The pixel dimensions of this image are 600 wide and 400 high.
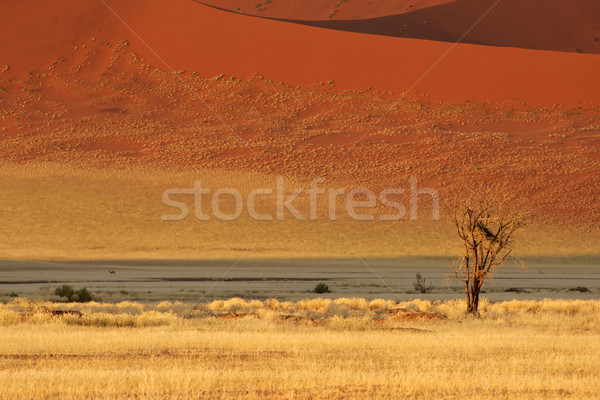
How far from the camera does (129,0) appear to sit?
252 feet

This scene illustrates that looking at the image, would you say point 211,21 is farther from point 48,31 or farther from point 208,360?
point 208,360

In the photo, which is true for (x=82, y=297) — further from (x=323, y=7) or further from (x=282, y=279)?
(x=323, y=7)

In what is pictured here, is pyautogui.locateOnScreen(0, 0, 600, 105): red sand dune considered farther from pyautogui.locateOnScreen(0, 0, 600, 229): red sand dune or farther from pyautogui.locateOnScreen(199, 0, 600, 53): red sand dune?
pyautogui.locateOnScreen(199, 0, 600, 53): red sand dune

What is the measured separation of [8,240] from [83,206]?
5590mm

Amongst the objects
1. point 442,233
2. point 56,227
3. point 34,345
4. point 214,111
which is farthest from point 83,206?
point 34,345

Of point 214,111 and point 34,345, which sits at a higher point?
point 214,111

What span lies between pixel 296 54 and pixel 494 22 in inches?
1016

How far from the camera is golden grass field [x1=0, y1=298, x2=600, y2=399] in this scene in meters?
10.5

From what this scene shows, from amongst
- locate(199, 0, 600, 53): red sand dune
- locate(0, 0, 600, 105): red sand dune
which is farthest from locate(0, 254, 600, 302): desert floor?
locate(199, 0, 600, 53): red sand dune

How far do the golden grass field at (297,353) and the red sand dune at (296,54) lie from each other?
45530 millimetres

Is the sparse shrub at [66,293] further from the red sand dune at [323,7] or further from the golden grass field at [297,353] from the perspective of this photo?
the red sand dune at [323,7]

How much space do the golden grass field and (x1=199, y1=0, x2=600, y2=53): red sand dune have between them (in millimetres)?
60601

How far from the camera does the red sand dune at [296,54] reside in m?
65.4

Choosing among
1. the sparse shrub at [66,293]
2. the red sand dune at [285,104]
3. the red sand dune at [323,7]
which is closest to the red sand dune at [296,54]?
the red sand dune at [285,104]
